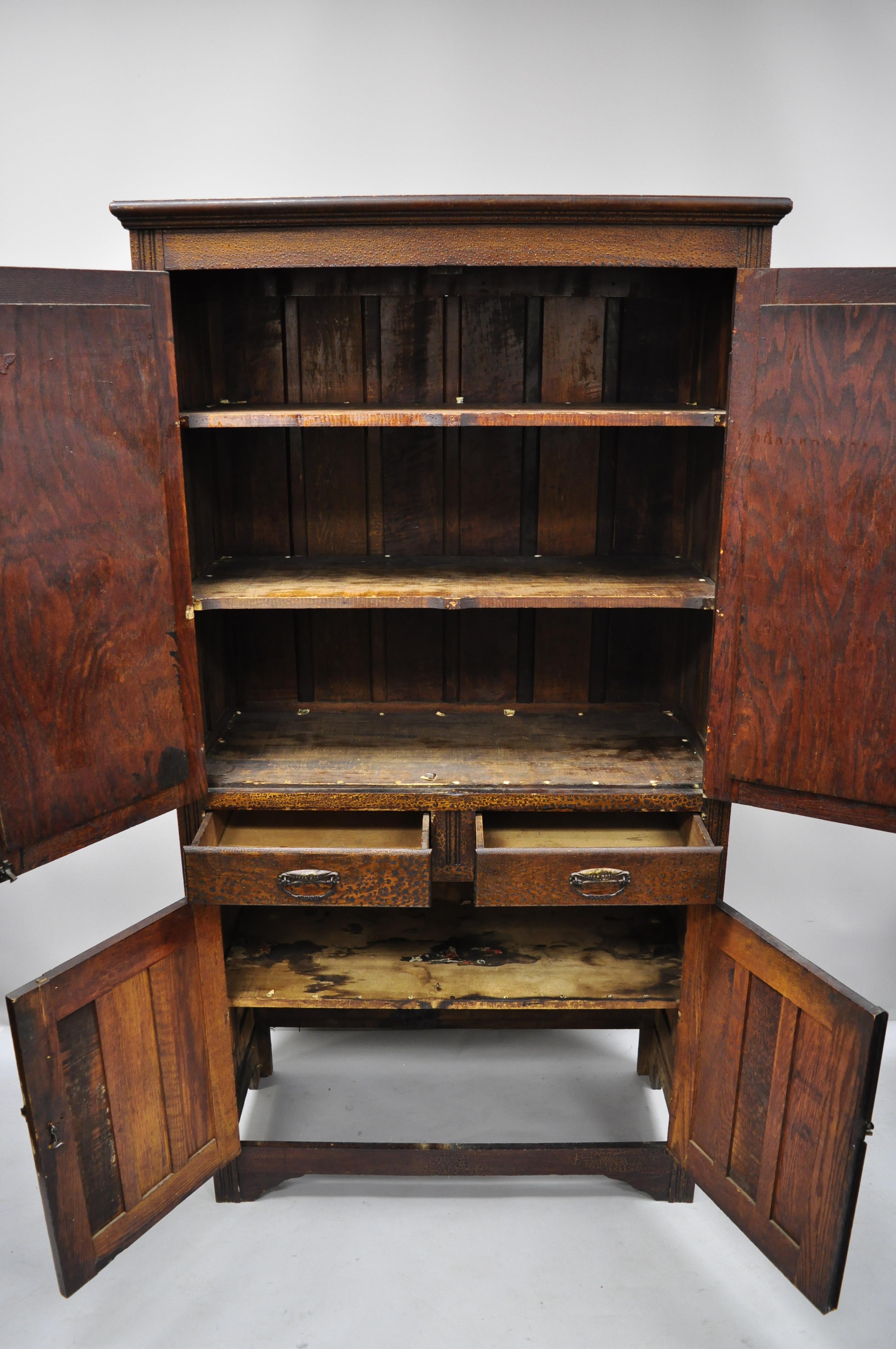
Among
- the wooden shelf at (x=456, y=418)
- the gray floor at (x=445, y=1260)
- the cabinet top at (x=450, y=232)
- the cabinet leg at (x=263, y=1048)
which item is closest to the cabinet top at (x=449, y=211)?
the cabinet top at (x=450, y=232)

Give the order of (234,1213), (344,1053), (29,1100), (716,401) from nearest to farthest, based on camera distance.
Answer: (29,1100) < (716,401) < (234,1213) < (344,1053)

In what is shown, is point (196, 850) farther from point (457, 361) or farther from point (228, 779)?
point (457, 361)

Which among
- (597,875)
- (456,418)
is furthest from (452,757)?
(456,418)

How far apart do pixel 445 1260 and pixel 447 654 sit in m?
1.43

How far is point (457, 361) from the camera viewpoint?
8.12 ft

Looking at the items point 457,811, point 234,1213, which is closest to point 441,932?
point 457,811

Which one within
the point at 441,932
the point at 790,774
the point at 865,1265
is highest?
the point at 790,774

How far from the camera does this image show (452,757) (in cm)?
239

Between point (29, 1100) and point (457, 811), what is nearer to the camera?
point (29, 1100)

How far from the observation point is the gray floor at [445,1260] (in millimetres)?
2104

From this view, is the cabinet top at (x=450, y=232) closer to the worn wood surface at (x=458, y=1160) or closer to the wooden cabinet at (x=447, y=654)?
the wooden cabinet at (x=447, y=654)

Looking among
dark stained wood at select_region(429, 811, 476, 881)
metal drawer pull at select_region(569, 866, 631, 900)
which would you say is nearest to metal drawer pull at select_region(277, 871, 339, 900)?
dark stained wood at select_region(429, 811, 476, 881)

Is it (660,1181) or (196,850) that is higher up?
(196,850)

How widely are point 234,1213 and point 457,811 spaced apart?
1.15 metres
